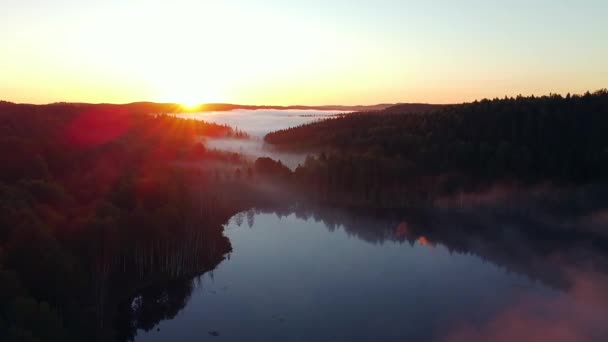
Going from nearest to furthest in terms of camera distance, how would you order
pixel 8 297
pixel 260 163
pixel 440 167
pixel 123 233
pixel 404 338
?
pixel 8 297, pixel 404 338, pixel 123 233, pixel 440 167, pixel 260 163

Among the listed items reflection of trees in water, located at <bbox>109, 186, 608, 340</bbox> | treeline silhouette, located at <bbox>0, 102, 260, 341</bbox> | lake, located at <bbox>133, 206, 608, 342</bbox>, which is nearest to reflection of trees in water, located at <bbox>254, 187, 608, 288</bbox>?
reflection of trees in water, located at <bbox>109, 186, 608, 340</bbox>


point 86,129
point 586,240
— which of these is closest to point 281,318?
point 586,240

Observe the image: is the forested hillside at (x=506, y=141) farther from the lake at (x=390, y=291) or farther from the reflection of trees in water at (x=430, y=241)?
the lake at (x=390, y=291)

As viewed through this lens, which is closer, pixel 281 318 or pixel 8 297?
pixel 8 297

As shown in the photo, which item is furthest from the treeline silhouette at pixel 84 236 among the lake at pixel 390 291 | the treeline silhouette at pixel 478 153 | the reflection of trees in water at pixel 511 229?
the treeline silhouette at pixel 478 153

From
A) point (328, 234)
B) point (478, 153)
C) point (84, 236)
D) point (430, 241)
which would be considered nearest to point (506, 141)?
point (478, 153)

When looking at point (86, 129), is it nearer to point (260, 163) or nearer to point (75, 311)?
point (260, 163)

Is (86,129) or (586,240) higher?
(86,129)

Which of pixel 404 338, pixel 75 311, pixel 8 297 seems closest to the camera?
pixel 8 297
